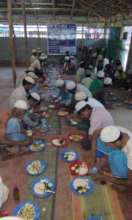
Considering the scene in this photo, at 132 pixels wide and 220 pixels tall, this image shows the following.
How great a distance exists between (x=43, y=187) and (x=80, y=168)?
592 mm

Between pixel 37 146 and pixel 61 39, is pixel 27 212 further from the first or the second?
pixel 61 39

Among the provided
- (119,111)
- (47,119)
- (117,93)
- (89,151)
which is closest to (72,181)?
(89,151)

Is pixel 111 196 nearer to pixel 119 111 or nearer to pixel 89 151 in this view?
pixel 89 151

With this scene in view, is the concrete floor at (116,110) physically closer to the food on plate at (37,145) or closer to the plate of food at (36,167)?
the food on plate at (37,145)

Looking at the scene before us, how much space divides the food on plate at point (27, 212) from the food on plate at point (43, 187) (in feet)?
0.75

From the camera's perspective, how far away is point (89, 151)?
3740 millimetres

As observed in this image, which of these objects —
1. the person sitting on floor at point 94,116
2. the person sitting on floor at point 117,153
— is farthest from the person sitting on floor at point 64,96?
the person sitting on floor at point 117,153

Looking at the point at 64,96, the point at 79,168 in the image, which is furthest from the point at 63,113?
the point at 79,168

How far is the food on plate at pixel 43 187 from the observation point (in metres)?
2.77

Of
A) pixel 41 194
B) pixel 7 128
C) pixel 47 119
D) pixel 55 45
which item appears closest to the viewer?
pixel 41 194

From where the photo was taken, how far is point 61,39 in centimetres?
1205

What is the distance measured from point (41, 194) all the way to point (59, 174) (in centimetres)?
51

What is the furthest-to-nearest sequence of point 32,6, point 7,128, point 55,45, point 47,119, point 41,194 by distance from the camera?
point 55,45 < point 32,6 < point 47,119 < point 7,128 < point 41,194

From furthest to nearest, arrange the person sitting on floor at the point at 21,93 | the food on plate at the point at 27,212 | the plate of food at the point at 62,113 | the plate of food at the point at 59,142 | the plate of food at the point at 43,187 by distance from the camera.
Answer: the plate of food at the point at 62,113
the person sitting on floor at the point at 21,93
the plate of food at the point at 59,142
the plate of food at the point at 43,187
the food on plate at the point at 27,212
